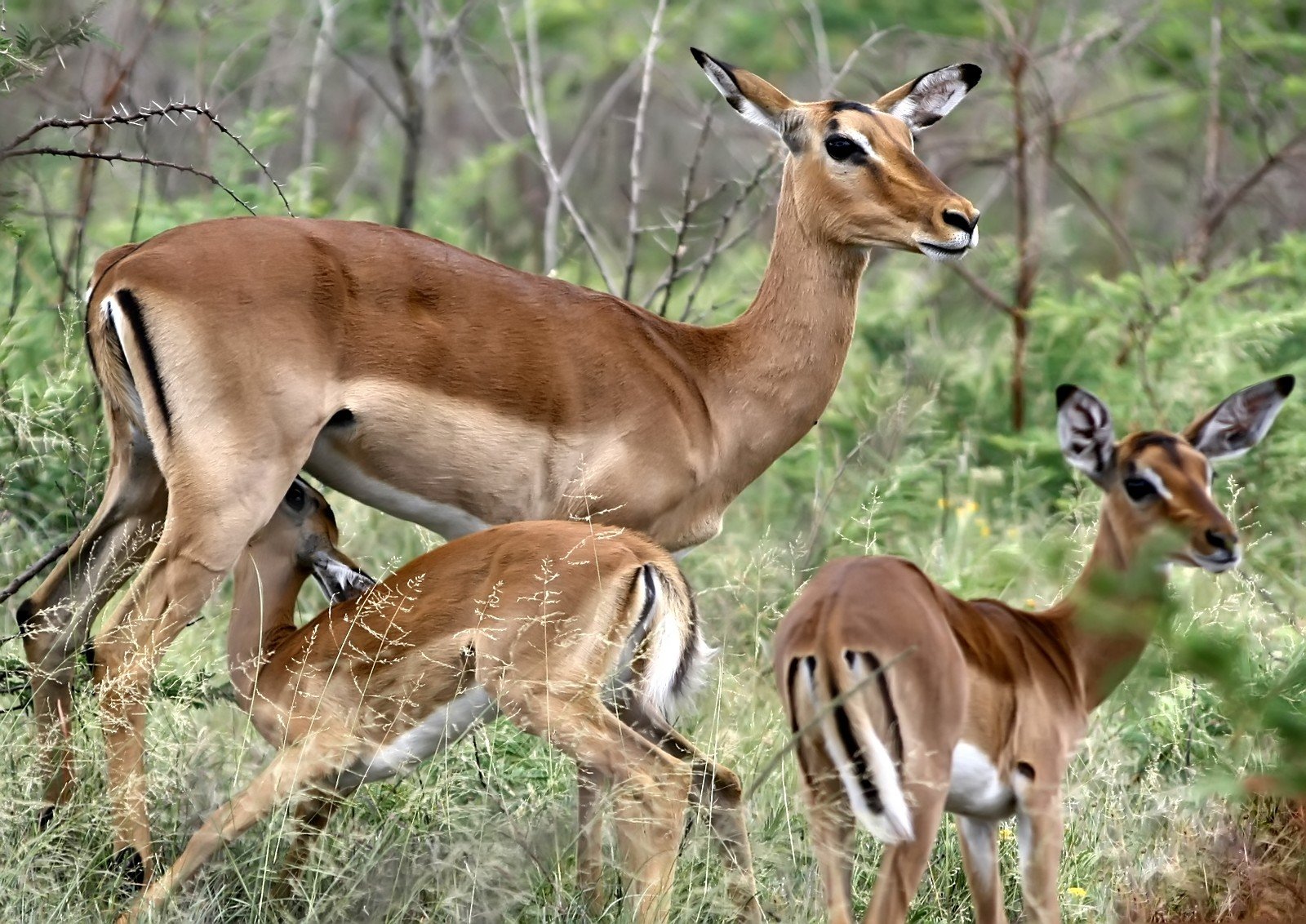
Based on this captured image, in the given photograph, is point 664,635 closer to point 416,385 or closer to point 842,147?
point 416,385

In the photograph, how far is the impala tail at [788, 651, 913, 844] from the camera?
10.5ft

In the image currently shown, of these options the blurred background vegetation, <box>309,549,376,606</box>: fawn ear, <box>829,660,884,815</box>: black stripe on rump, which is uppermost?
<box>829,660,884,815</box>: black stripe on rump

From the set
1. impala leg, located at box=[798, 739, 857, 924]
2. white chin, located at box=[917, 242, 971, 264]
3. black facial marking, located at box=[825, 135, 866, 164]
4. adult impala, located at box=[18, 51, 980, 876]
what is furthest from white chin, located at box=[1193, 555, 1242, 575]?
black facial marking, located at box=[825, 135, 866, 164]

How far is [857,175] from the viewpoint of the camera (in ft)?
16.8

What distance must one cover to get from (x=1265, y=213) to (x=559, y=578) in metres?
9.18

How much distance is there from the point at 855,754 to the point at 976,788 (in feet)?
1.02

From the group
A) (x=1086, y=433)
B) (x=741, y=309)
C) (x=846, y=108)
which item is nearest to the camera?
(x=1086, y=433)

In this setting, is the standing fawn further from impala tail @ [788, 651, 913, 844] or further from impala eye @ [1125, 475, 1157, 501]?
impala eye @ [1125, 475, 1157, 501]

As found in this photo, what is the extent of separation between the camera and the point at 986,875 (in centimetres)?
366

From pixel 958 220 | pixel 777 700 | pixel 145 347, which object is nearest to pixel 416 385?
pixel 145 347

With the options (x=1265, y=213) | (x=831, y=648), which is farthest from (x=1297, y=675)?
(x=1265, y=213)

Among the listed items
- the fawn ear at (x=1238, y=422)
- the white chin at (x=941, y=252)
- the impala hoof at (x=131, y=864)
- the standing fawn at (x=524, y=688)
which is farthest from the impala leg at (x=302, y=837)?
the white chin at (x=941, y=252)

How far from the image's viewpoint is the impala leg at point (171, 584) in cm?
412

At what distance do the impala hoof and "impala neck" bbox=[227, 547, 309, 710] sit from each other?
519 mm
